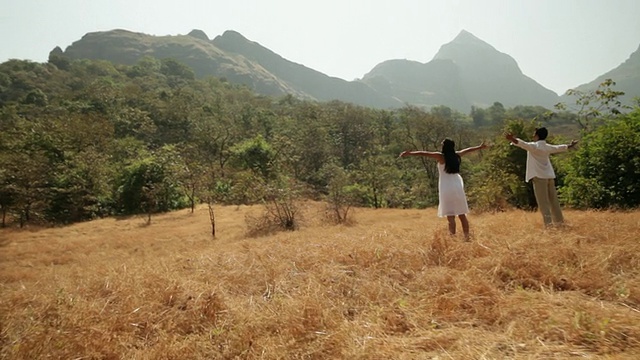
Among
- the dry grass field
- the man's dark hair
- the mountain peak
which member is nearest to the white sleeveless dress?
the dry grass field

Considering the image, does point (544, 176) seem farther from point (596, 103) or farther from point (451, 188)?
point (596, 103)

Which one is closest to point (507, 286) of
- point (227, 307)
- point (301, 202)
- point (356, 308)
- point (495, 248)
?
point (495, 248)

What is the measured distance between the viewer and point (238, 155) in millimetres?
33031

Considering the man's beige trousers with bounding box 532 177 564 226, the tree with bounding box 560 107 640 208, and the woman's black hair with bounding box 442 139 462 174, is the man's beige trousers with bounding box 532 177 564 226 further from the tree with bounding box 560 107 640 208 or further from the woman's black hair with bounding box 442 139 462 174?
the tree with bounding box 560 107 640 208

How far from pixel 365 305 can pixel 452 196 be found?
8.63 feet

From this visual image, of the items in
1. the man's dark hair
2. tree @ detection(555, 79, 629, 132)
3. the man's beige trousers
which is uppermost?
tree @ detection(555, 79, 629, 132)

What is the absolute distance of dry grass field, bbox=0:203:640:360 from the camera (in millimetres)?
1972

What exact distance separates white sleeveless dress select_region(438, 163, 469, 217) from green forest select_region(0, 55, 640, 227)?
6677 millimetres

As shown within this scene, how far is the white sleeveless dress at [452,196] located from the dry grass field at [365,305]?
2.35 feet

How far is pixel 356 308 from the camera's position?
255 cm

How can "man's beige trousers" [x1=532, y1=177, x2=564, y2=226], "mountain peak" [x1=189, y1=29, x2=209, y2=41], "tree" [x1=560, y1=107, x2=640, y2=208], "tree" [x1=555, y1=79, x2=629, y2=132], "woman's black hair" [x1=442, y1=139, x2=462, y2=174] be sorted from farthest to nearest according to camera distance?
"mountain peak" [x1=189, y1=29, x2=209, y2=41] → "tree" [x1=555, y1=79, x2=629, y2=132] → "tree" [x1=560, y1=107, x2=640, y2=208] → "man's beige trousers" [x1=532, y1=177, x2=564, y2=226] → "woman's black hair" [x1=442, y1=139, x2=462, y2=174]

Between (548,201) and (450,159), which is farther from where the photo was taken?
(548,201)

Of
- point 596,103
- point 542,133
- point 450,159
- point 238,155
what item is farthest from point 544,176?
point 238,155

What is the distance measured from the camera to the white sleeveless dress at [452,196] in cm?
453
